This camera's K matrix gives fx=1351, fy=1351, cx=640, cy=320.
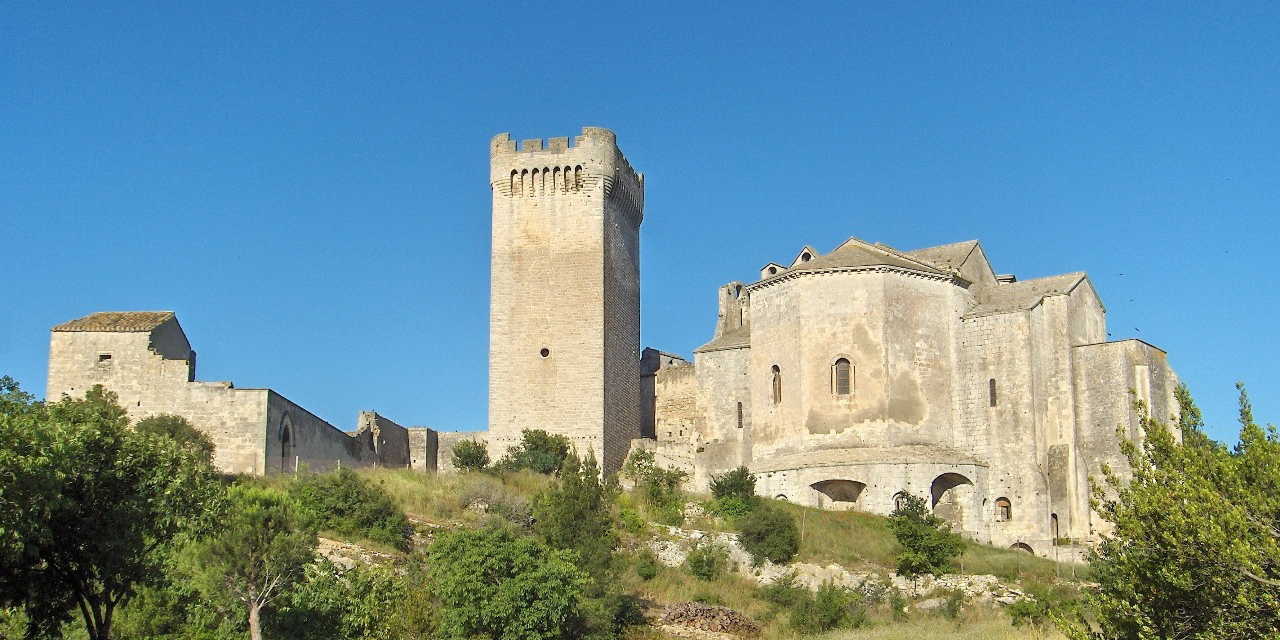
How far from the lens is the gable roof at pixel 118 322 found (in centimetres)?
3388

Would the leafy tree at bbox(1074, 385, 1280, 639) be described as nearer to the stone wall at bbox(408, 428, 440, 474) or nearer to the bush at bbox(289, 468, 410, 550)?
the bush at bbox(289, 468, 410, 550)

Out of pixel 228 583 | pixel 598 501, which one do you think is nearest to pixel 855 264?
pixel 598 501

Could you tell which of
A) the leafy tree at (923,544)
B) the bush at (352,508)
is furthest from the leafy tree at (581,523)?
the leafy tree at (923,544)

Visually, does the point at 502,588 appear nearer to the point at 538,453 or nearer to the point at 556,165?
the point at 538,453

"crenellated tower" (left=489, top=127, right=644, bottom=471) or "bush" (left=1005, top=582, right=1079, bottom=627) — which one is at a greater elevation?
"crenellated tower" (left=489, top=127, right=644, bottom=471)

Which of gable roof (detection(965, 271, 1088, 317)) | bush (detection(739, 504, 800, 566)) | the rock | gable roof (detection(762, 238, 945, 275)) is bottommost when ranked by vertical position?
the rock

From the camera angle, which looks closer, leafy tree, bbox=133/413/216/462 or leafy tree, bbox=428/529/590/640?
leafy tree, bbox=428/529/590/640

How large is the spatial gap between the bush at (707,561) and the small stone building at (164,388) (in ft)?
33.7

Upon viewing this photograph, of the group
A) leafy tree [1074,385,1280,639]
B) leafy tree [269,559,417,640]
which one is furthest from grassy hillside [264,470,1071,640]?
leafy tree [1074,385,1280,639]

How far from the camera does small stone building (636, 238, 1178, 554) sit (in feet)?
124

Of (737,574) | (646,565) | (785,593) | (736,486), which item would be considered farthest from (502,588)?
(736,486)

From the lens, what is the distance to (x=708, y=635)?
91.6 feet

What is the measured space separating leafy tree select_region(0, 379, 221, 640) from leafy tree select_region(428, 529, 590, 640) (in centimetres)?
714

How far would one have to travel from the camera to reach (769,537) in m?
33.7
